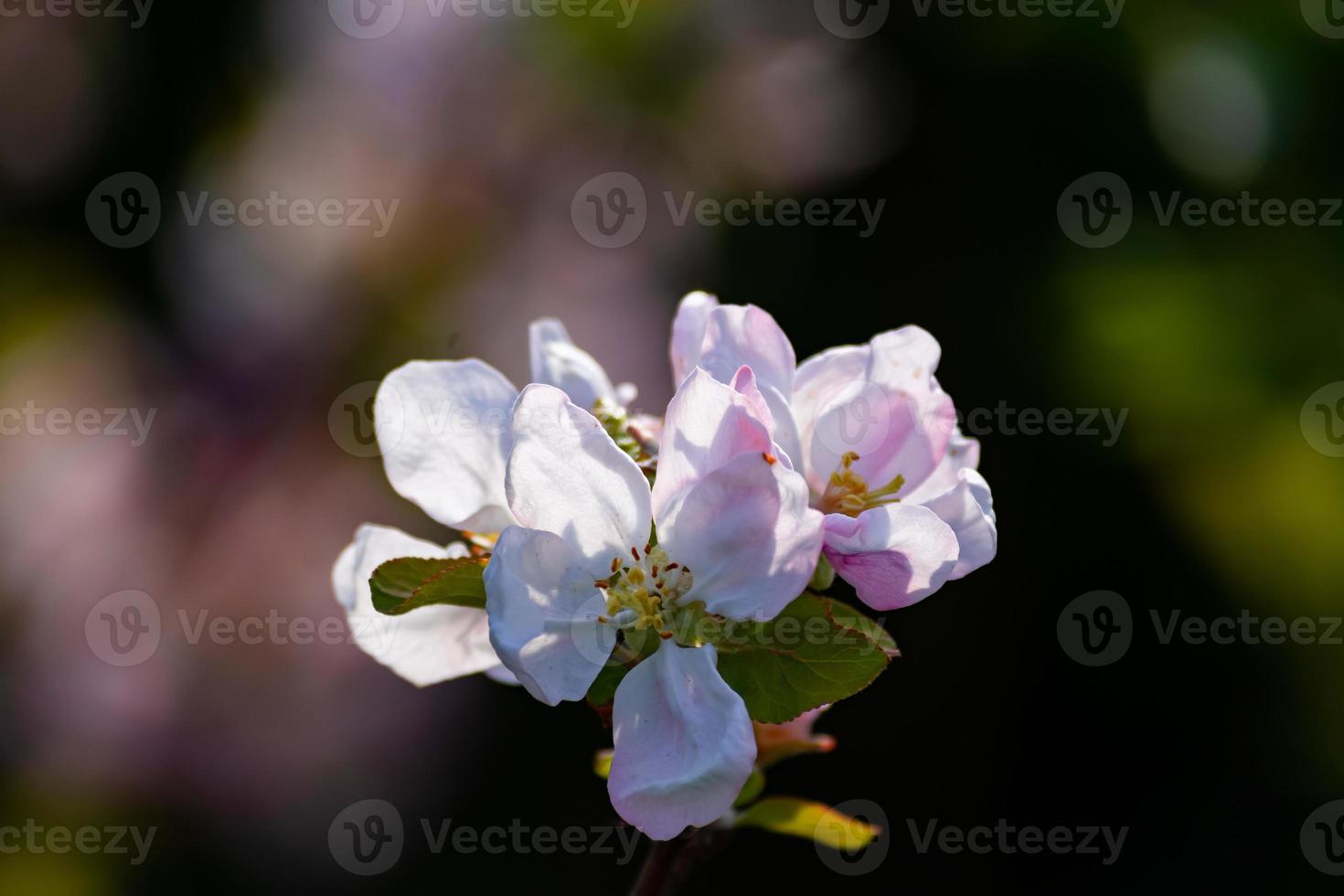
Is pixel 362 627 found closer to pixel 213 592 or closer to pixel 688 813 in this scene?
pixel 688 813

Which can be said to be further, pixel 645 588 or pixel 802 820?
pixel 802 820

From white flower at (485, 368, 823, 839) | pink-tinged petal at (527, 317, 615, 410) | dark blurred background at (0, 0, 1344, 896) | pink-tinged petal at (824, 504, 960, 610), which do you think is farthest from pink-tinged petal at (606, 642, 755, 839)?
dark blurred background at (0, 0, 1344, 896)

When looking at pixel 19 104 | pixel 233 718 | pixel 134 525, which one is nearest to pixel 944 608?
→ pixel 233 718

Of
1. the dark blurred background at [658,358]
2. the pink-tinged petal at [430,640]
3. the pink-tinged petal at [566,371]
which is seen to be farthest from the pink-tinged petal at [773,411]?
the dark blurred background at [658,358]

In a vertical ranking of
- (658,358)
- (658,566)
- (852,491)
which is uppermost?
(658,358)

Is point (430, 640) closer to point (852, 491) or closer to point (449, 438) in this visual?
point (449, 438)

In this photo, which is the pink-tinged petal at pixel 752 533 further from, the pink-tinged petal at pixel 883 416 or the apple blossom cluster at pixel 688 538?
the pink-tinged petal at pixel 883 416

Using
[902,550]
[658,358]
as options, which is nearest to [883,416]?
[902,550]
